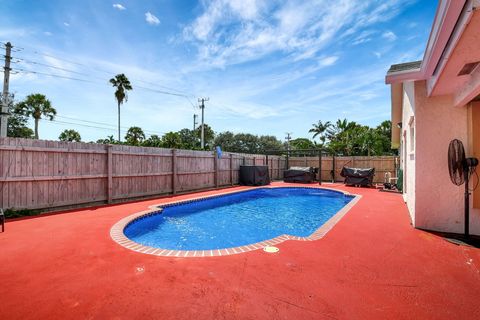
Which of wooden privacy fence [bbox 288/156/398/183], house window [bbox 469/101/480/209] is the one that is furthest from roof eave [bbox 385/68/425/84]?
wooden privacy fence [bbox 288/156/398/183]

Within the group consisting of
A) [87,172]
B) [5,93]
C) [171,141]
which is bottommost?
[87,172]

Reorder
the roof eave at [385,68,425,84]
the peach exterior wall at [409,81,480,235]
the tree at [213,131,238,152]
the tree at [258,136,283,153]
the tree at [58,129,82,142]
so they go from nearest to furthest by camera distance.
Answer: the roof eave at [385,68,425,84], the peach exterior wall at [409,81,480,235], the tree at [58,129,82,142], the tree at [213,131,238,152], the tree at [258,136,283,153]

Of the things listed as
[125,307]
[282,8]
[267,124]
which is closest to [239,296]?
[125,307]

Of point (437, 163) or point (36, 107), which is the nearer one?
point (437, 163)

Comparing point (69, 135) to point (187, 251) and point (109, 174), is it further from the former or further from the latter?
point (187, 251)

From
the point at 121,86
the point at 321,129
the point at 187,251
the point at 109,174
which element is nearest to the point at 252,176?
the point at 109,174

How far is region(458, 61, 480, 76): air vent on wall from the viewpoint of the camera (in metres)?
3.07

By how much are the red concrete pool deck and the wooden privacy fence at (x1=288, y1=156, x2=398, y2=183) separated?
13.0 metres

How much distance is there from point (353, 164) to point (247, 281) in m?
16.0

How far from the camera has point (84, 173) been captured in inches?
281

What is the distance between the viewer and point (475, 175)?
4.41 meters

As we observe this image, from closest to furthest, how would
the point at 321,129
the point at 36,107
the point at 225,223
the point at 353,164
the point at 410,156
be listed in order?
the point at 410,156 < the point at 225,223 < the point at 353,164 < the point at 36,107 < the point at 321,129

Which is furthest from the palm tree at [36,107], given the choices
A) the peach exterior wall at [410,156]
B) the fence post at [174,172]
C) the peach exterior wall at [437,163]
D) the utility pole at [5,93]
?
the peach exterior wall at [437,163]

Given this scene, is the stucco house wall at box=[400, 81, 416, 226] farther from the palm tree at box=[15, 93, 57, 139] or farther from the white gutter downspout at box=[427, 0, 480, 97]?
the palm tree at box=[15, 93, 57, 139]
